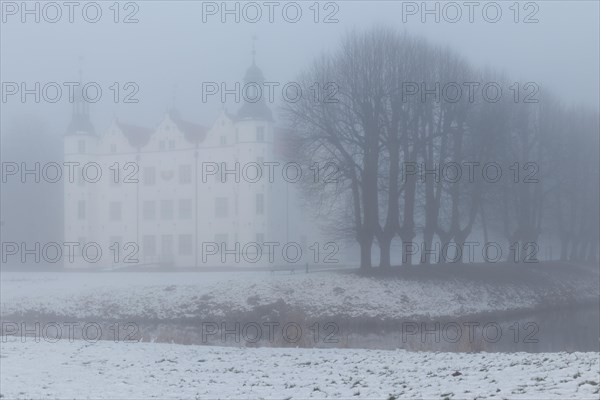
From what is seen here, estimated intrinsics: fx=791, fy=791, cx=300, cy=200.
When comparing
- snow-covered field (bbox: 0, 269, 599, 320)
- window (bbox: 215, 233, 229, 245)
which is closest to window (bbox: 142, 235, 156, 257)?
snow-covered field (bbox: 0, 269, 599, 320)

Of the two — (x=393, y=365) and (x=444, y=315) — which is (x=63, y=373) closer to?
(x=393, y=365)

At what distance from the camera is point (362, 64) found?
103 feet

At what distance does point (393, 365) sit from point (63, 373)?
6.25m

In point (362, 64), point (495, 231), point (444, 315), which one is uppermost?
point (362, 64)

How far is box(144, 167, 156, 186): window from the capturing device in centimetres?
2738

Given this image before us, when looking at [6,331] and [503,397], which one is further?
[6,331]

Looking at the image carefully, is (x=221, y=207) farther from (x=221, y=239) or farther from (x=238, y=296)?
(x=238, y=296)

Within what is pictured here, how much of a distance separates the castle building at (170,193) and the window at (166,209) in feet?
0.11

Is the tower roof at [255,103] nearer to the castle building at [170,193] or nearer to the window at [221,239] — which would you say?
the castle building at [170,193]

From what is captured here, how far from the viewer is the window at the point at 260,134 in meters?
28.4

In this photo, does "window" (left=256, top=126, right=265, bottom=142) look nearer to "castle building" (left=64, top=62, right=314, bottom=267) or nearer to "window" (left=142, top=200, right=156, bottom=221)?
"castle building" (left=64, top=62, right=314, bottom=267)

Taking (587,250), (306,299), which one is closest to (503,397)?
(306,299)

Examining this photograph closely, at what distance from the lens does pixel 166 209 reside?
27.4 metres

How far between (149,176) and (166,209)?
131cm
